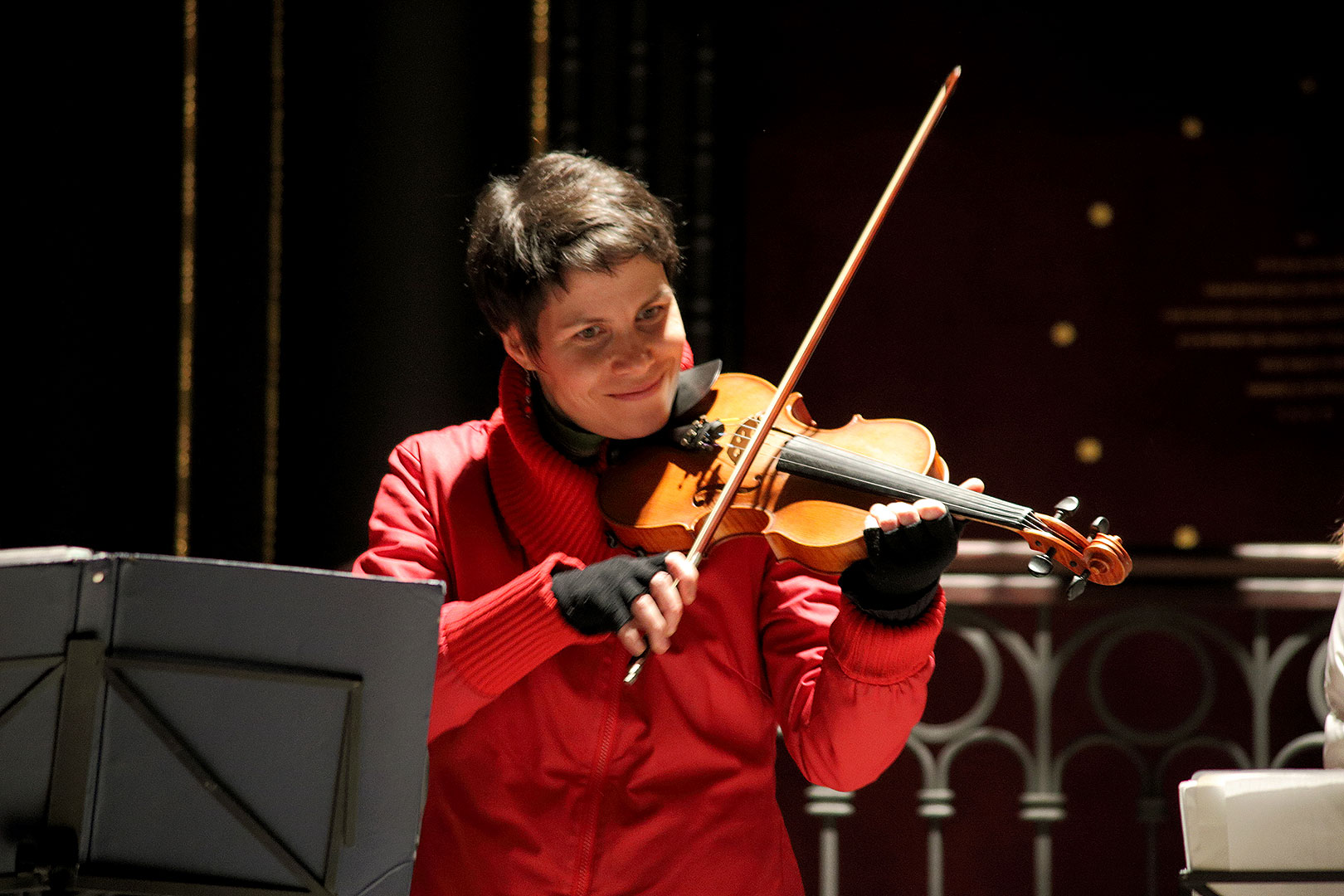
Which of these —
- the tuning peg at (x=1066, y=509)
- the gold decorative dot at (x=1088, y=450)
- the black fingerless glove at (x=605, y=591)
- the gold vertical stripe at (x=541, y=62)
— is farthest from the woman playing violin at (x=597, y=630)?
the gold decorative dot at (x=1088, y=450)

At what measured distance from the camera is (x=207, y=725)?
4.27 feet

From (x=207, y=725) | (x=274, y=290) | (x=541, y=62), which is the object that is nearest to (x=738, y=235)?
(x=541, y=62)

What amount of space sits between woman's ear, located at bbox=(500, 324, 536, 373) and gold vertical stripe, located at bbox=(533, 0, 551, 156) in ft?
3.75

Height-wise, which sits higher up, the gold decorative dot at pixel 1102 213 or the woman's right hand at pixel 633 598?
the gold decorative dot at pixel 1102 213

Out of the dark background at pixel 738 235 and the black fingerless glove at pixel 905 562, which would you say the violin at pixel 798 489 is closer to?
the black fingerless glove at pixel 905 562

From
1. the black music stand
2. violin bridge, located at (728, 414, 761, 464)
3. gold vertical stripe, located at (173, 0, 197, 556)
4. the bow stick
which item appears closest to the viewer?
the black music stand

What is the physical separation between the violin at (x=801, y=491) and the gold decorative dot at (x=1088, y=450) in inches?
56.0

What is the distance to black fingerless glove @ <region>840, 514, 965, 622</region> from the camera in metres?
1.40

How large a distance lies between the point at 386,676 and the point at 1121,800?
2011mm

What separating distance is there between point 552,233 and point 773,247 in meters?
1.43

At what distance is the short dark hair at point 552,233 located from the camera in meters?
1.59

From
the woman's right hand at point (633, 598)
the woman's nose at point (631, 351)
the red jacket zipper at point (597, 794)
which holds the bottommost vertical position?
the red jacket zipper at point (597, 794)

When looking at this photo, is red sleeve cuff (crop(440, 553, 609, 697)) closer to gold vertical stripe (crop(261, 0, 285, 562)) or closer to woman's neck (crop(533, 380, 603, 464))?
woman's neck (crop(533, 380, 603, 464))

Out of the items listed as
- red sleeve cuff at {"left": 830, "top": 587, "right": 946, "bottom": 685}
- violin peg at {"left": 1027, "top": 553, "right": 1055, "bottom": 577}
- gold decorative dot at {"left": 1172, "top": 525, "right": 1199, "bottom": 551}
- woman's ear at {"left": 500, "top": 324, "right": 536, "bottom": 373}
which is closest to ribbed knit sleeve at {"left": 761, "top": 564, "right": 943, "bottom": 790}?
red sleeve cuff at {"left": 830, "top": 587, "right": 946, "bottom": 685}
